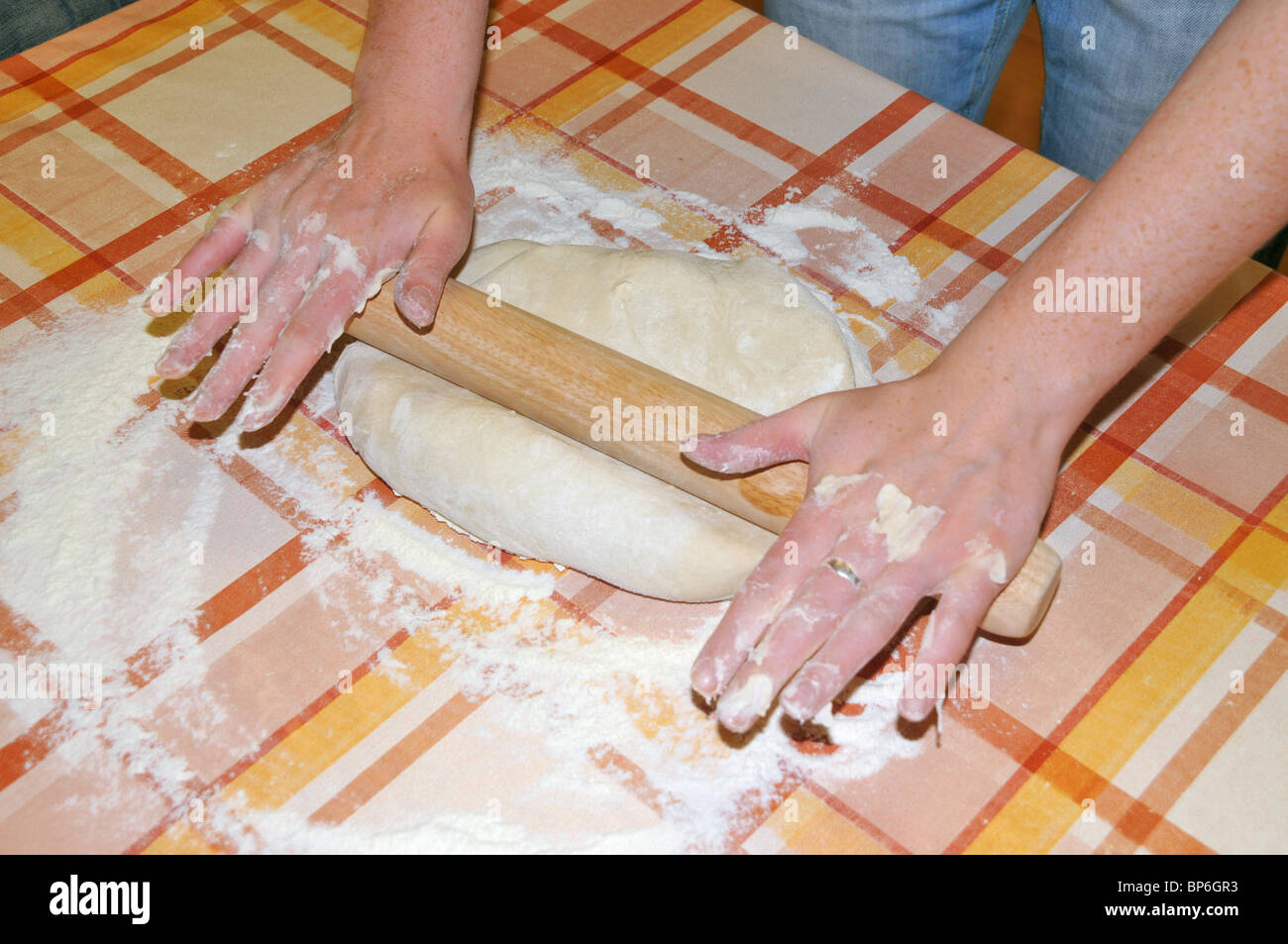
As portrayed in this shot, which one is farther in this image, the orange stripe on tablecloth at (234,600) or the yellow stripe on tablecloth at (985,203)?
the yellow stripe on tablecloth at (985,203)

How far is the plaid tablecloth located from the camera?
1420 millimetres

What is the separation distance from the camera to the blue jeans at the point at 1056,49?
6.02 ft

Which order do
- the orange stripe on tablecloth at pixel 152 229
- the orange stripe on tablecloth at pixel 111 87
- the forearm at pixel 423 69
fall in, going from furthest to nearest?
the orange stripe on tablecloth at pixel 111 87, the orange stripe on tablecloth at pixel 152 229, the forearm at pixel 423 69

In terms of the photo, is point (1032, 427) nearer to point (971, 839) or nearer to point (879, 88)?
point (971, 839)

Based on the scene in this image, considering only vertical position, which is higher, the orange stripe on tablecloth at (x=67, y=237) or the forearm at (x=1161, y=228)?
the forearm at (x=1161, y=228)

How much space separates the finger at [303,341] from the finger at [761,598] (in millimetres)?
703

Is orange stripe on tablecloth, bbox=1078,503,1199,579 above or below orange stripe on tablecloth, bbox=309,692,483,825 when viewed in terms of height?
above

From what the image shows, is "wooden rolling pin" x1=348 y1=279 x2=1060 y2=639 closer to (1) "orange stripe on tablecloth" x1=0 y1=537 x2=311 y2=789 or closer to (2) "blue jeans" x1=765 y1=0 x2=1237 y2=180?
(1) "orange stripe on tablecloth" x1=0 y1=537 x2=311 y2=789

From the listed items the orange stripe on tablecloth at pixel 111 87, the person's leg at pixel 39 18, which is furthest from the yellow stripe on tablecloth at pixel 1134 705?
the person's leg at pixel 39 18

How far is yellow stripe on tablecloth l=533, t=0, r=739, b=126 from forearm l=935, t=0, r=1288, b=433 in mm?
1153

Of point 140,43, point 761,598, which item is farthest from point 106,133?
point 761,598

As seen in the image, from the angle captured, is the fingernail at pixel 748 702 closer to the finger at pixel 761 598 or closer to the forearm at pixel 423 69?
the finger at pixel 761 598

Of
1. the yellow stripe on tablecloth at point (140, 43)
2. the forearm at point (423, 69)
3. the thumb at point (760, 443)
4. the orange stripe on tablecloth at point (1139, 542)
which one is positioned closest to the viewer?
the thumb at point (760, 443)

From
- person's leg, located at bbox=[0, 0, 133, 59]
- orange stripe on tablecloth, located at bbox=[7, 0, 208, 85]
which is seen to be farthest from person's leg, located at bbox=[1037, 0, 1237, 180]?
person's leg, located at bbox=[0, 0, 133, 59]
